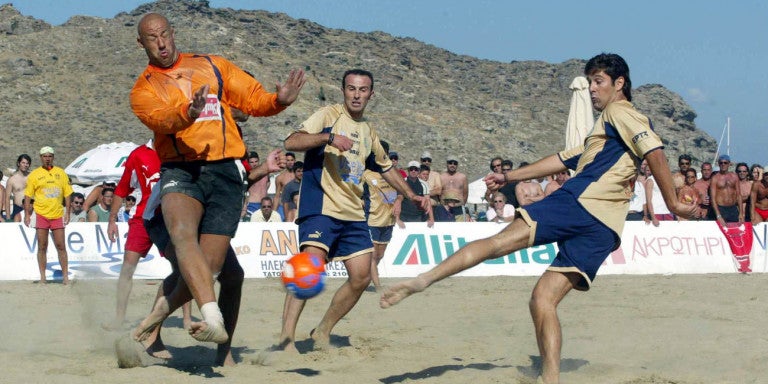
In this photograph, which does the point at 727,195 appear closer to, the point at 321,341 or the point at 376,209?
the point at 376,209

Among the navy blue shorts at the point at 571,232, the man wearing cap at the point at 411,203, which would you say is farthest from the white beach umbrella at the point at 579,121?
the navy blue shorts at the point at 571,232

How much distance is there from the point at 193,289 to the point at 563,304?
539 cm

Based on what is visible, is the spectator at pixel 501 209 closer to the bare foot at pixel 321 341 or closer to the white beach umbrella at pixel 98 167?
the bare foot at pixel 321 341

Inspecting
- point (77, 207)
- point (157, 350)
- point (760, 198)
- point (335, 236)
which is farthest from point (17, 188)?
point (760, 198)

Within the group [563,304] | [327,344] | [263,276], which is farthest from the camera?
[263,276]

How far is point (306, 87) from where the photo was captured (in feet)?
206

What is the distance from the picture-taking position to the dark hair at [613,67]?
575 cm

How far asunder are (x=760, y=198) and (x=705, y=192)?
88 cm

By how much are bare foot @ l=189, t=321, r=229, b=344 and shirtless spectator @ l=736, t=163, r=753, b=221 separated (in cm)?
1283

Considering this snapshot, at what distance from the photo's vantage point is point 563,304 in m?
9.88

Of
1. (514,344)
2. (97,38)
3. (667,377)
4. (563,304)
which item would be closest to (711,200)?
(563,304)

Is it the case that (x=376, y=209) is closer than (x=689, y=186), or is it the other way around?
(x=376, y=209)

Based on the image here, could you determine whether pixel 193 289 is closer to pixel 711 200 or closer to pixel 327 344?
pixel 327 344

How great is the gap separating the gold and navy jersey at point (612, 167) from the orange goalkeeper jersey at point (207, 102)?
5.97ft
